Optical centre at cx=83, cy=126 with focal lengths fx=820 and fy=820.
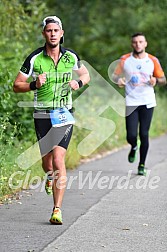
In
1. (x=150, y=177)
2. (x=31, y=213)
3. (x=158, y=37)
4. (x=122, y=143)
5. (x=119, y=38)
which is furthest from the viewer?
(x=119, y=38)

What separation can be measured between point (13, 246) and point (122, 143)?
11.6m

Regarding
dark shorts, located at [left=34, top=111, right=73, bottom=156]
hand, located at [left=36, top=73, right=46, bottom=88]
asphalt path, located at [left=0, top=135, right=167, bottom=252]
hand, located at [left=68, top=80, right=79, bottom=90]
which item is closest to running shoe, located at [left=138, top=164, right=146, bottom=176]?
asphalt path, located at [left=0, top=135, right=167, bottom=252]

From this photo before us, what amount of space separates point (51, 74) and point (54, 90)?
16cm

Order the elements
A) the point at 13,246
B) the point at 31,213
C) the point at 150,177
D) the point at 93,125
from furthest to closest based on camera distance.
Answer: the point at 93,125 < the point at 150,177 < the point at 31,213 < the point at 13,246

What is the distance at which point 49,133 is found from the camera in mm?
8383

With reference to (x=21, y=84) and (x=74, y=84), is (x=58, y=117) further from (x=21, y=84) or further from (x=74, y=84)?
(x=21, y=84)

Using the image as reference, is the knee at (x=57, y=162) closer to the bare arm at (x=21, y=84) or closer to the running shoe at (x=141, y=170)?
the bare arm at (x=21, y=84)

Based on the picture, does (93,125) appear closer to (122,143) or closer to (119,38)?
(122,143)

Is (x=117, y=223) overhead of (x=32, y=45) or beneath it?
beneath

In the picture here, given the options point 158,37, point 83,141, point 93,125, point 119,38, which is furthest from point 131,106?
point 119,38

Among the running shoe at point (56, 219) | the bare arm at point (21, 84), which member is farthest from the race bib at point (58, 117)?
the running shoe at point (56, 219)

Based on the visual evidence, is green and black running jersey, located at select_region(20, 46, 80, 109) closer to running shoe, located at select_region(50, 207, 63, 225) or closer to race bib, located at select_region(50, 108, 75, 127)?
race bib, located at select_region(50, 108, 75, 127)

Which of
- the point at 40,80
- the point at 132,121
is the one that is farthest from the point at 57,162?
the point at 132,121

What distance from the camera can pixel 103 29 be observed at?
115 ft
